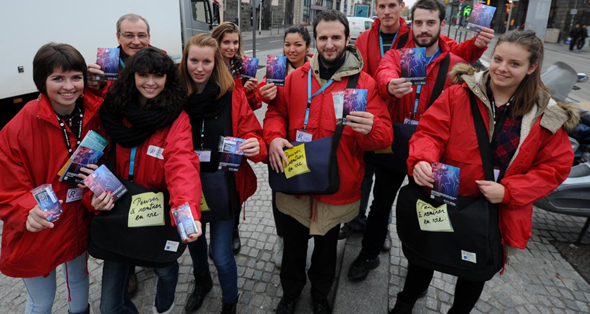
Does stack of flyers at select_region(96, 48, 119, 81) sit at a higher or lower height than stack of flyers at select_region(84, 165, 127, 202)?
higher

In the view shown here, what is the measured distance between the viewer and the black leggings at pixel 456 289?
7.43 feet

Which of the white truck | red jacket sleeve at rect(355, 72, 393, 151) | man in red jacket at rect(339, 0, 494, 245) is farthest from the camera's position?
the white truck

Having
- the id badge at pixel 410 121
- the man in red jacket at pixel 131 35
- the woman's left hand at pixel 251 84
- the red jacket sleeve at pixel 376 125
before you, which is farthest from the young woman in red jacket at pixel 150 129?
the id badge at pixel 410 121

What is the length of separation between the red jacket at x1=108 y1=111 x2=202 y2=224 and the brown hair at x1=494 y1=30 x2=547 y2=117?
72.6 inches

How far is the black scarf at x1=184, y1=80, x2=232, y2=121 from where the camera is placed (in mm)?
2303

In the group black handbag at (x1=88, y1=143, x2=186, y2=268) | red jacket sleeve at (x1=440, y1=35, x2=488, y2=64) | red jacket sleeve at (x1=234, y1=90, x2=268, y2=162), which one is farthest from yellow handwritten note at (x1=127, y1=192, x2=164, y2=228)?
red jacket sleeve at (x1=440, y1=35, x2=488, y2=64)

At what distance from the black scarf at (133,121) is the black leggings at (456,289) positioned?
191cm

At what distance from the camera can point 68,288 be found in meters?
2.19

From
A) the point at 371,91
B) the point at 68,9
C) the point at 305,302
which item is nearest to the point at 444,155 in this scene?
the point at 371,91

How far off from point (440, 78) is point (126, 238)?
2310mm

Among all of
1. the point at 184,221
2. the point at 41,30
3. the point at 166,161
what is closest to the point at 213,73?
the point at 166,161

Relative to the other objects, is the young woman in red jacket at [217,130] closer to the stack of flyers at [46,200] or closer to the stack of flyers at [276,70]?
the stack of flyers at [276,70]

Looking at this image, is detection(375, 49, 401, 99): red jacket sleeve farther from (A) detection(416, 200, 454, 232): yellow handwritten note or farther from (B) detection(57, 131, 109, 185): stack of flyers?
(B) detection(57, 131, 109, 185): stack of flyers

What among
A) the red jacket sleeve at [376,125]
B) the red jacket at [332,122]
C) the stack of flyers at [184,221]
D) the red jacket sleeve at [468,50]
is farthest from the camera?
the red jacket sleeve at [468,50]
